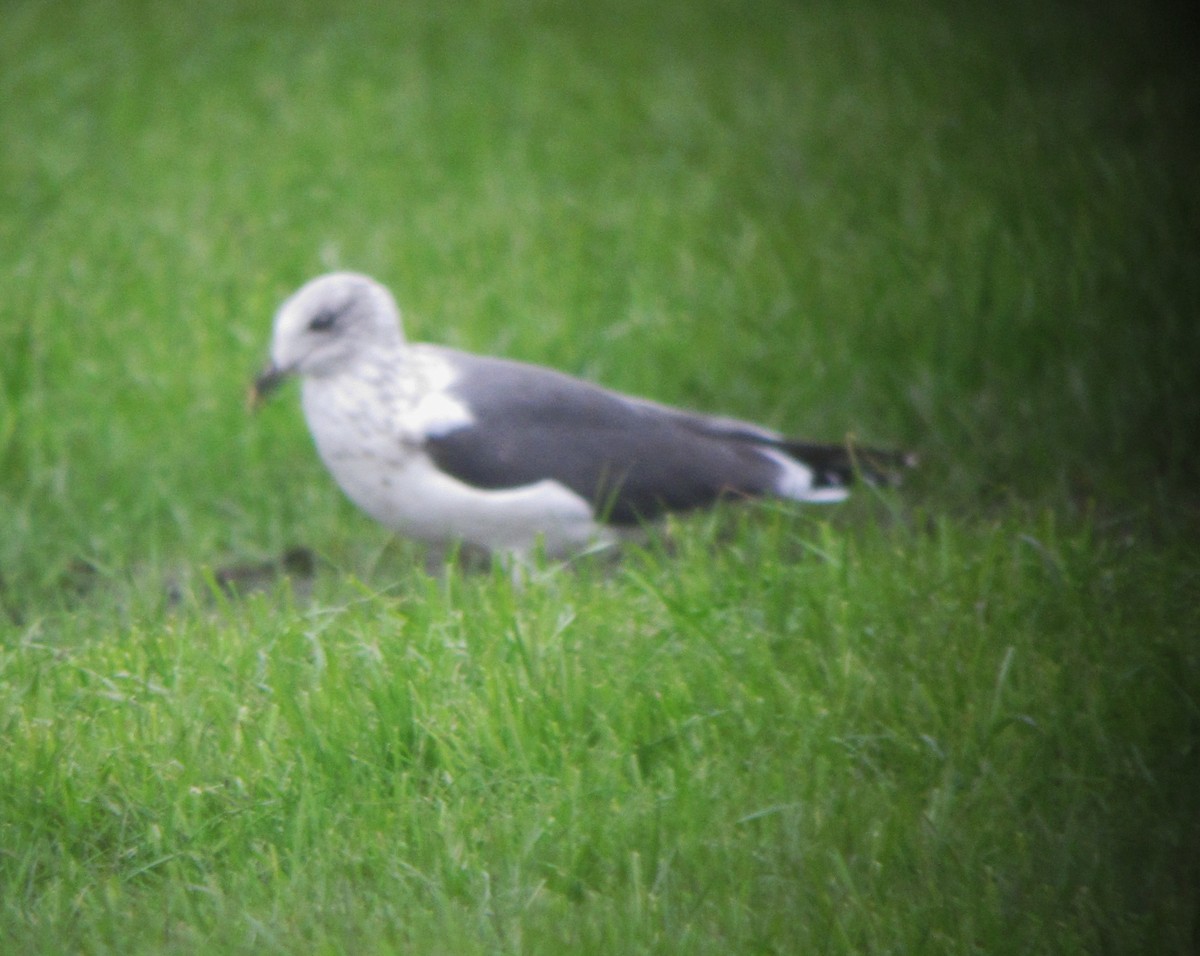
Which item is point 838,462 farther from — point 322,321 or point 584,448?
point 322,321

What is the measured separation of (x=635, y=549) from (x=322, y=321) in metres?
1.25

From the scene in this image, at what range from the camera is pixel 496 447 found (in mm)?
4277

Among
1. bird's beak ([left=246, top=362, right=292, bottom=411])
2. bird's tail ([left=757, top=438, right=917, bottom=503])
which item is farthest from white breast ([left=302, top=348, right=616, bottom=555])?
bird's tail ([left=757, top=438, right=917, bottom=503])

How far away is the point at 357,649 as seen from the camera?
10.9ft

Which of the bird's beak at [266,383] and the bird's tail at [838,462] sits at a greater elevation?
the bird's beak at [266,383]

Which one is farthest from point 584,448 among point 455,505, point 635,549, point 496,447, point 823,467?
point 823,467

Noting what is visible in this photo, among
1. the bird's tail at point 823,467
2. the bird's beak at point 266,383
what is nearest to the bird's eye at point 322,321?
the bird's beak at point 266,383

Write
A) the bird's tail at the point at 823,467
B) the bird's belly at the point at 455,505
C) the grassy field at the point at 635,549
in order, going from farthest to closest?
the bird's tail at the point at 823,467 → the bird's belly at the point at 455,505 → the grassy field at the point at 635,549

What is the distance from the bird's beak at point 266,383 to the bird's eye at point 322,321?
0.15 metres

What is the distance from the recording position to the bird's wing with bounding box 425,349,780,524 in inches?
168

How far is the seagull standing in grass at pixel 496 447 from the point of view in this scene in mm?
4266

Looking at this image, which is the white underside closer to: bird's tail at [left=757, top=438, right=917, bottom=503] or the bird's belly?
the bird's belly

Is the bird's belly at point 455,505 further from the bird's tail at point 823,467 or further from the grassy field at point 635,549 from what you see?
the bird's tail at point 823,467

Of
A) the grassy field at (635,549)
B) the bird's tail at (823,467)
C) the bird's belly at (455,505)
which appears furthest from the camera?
the bird's tail at (823,467)
